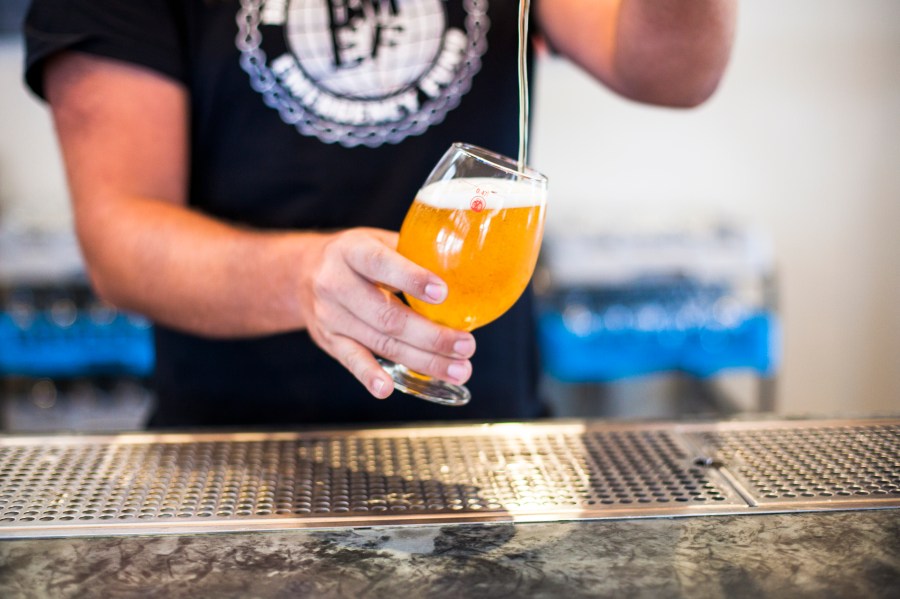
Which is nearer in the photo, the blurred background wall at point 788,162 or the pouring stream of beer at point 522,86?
the pouring stream of beer at point 522,86

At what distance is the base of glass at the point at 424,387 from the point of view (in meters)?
0.94

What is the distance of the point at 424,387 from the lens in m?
0.96

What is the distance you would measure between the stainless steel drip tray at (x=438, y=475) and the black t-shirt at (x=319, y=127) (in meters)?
0.31

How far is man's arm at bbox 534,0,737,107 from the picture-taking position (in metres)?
1.19

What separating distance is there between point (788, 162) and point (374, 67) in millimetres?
2822

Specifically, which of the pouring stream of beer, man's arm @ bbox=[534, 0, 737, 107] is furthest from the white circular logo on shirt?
the pouring stream of beer

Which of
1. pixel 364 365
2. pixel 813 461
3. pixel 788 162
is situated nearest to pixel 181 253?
pixel 364 365

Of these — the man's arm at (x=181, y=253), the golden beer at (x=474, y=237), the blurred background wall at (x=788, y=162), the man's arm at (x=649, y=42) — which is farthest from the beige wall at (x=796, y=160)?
the golden beer at (x=474, y=237)

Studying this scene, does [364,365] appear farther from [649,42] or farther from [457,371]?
[649,42]

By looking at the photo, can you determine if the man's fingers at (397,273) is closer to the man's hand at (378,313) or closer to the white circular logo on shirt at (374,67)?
the man's hand at (378,313)

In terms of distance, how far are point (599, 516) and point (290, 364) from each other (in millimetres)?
693

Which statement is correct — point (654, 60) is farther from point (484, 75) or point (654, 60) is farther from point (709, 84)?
point (484, 75)

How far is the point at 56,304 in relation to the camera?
3025mm

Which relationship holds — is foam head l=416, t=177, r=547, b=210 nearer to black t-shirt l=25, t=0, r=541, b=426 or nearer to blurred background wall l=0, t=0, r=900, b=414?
black t-shirt l=25, t=0, r=541, b=426
